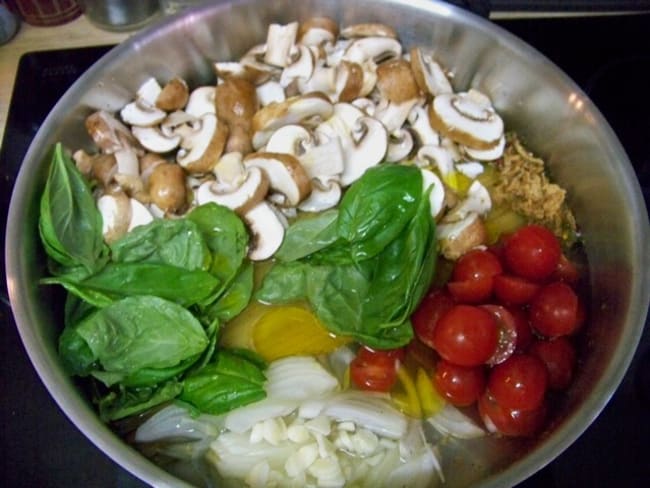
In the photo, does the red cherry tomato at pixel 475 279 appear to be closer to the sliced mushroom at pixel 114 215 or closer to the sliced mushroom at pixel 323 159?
the sliced mushroom at pixel 323 159

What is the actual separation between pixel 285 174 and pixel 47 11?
943mm

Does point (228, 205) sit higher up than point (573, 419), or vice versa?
point (228, 205)

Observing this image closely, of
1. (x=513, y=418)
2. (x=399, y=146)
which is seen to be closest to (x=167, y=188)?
(x=399, y=146)

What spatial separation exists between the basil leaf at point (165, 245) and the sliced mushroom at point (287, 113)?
325 millimetres

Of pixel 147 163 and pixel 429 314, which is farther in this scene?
pixel 147 163

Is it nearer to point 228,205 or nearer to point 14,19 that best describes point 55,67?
point 14,19

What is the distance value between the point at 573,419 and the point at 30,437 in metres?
1.03

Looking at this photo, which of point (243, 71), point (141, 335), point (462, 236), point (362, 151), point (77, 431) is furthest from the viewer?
point (243, 71)

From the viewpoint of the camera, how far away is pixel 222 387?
130 cm

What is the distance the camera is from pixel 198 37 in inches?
67.1

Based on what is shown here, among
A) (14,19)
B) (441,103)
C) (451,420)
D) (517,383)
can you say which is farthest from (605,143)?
(14,19)

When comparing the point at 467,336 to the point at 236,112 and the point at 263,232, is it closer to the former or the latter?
the point at 263,232

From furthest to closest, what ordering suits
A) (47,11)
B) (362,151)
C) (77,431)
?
(47,11), (362,151), (77,431)

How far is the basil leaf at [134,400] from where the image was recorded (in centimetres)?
130
